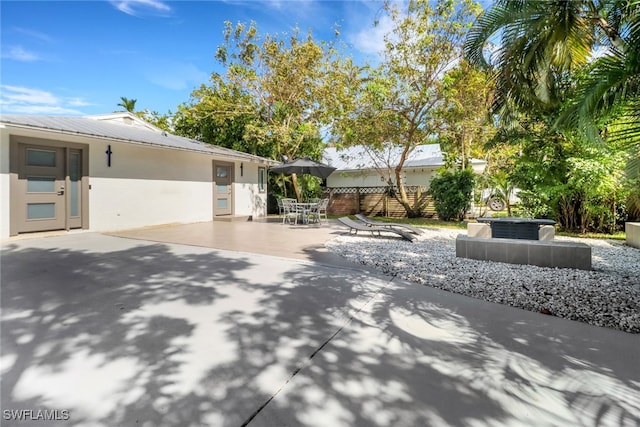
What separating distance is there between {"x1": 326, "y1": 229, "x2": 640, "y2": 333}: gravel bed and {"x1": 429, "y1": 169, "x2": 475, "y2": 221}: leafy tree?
20.4ft

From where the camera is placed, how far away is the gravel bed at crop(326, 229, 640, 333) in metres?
3.81

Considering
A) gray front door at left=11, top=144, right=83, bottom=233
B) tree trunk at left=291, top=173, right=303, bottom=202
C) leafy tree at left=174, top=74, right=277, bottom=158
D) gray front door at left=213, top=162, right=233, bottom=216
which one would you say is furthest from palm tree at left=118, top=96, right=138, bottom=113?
gray front door at left=11, top=144, right=83, bottom=233

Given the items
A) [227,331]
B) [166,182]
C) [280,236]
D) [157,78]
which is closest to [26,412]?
[227,331]

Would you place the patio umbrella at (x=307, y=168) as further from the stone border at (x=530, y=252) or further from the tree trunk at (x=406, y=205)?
the stone border at (x=530, y=252)

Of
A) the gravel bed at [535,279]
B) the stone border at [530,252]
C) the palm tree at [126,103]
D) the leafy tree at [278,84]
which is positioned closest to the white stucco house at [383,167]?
the leafy tree at [278,84]

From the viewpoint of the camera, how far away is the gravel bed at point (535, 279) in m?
3.81

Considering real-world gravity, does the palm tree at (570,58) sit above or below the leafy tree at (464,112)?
below

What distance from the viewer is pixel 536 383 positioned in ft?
7.71

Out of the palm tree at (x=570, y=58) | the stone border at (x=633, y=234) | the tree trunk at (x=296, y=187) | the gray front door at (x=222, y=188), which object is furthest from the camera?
the tree trunk at (x=296, y=187)

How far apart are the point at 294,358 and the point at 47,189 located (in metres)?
9.69

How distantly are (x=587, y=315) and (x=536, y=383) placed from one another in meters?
1.99

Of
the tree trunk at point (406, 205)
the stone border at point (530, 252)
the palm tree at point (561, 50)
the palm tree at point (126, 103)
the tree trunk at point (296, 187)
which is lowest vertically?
the stone border at point (530, 252)

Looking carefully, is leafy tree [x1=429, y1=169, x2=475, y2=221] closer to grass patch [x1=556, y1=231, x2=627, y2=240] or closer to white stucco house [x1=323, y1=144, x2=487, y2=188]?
grass patch [x1=556, y1=231, x2=627, y2=240]

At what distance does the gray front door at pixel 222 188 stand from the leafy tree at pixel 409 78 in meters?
5.91
